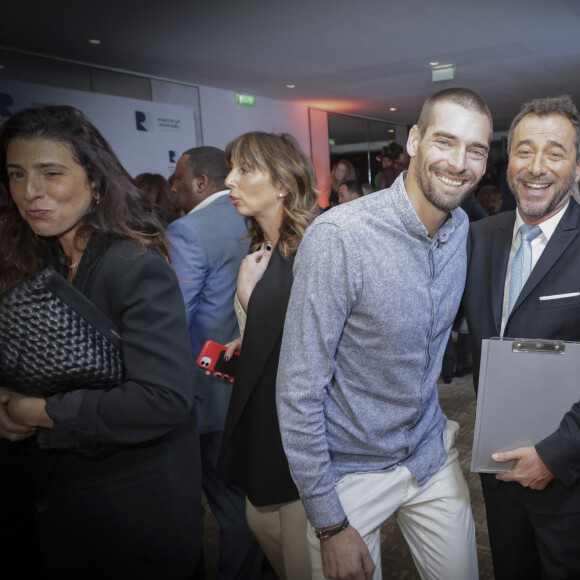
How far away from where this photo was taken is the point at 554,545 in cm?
143

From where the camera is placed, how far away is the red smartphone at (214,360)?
2.07 meters

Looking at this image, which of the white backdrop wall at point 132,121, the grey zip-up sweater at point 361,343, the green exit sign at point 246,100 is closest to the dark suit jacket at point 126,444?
the grey zip-up sweater at point 361,343

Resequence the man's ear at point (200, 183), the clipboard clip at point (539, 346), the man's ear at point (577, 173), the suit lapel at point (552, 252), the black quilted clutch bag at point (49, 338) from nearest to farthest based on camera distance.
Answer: the black quilted clutch bag at point (49, 338)
the clipboard clip at point (539, 346)
the suit lapel at point (552, 252)
the man's ear at point (577, 173)
the man's ear at point (200, 183)

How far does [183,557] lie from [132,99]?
6.89 meters

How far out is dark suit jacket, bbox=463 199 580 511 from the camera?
1.33 meters

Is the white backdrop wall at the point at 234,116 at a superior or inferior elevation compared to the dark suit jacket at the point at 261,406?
superior

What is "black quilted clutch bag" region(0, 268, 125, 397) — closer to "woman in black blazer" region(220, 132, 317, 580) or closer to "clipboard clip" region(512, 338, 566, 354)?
"woman in black blazer" region(220, 132, 317, 580)

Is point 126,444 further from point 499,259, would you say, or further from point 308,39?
point 308,39

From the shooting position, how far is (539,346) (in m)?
1.28

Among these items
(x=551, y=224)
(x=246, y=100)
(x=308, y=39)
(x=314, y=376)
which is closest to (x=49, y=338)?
(x=314, y=376)

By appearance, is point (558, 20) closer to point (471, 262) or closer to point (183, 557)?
point (471, 262)

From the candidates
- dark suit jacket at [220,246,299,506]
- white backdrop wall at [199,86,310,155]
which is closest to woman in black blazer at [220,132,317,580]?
dark suit jacket at [220,246,299,506]

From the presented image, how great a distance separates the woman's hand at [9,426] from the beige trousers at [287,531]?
0.73 m

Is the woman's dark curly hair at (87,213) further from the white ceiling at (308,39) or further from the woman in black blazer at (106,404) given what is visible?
the white ceiling at (308,39)
